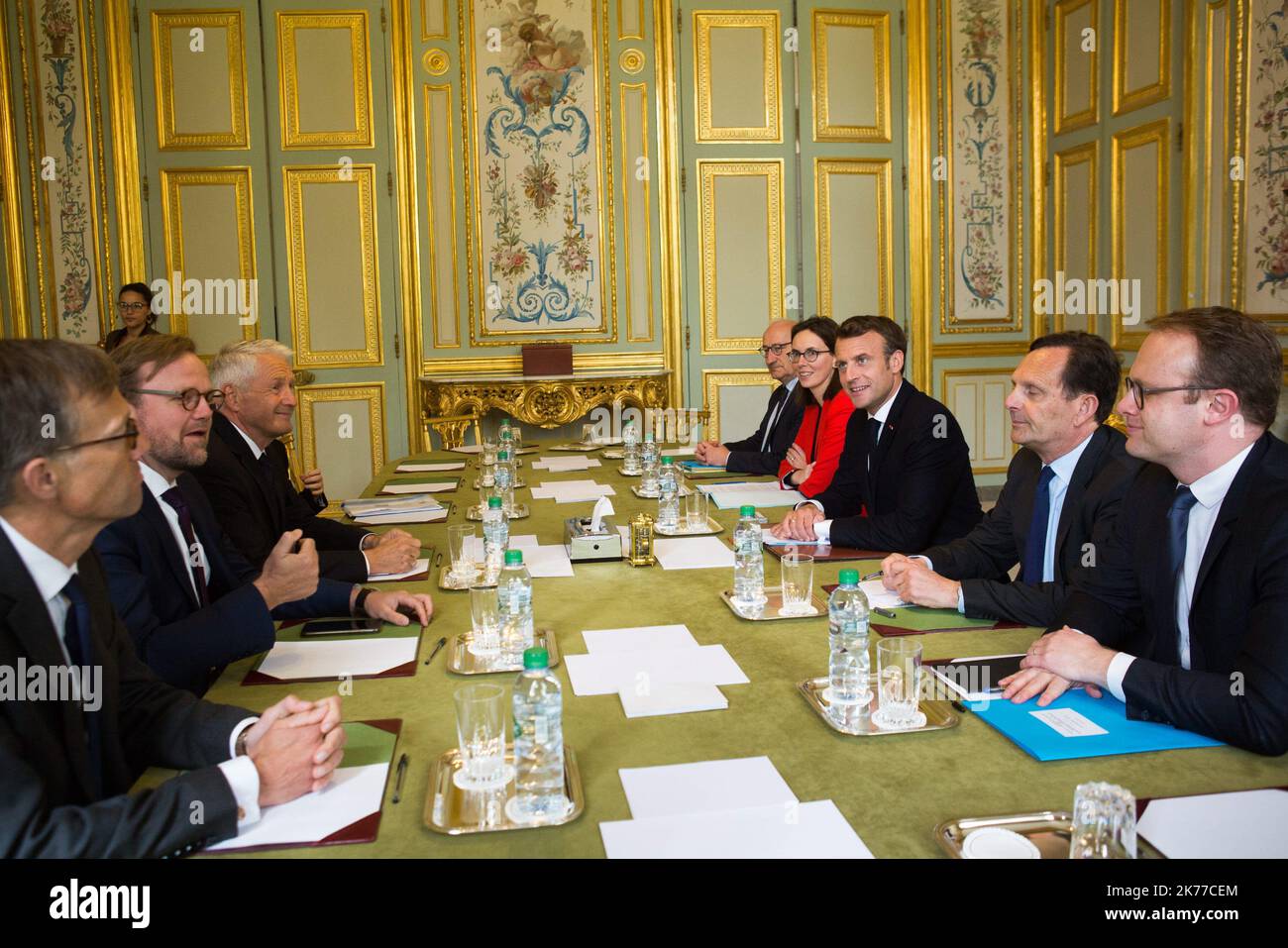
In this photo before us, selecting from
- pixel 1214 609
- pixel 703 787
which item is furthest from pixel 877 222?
pixel 703 787

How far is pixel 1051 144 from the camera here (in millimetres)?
7387

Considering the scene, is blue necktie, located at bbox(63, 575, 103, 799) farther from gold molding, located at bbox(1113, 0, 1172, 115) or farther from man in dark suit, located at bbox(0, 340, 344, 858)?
gold molding, located at bbox(1113, 0, 1172, 115)

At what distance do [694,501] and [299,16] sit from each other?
17.0ft

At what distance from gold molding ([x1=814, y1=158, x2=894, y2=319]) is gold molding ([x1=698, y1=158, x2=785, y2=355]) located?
282 mm

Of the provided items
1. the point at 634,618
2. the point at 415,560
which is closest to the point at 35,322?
the point at 415,560

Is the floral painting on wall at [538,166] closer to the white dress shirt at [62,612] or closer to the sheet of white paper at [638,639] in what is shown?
the sheet of white paper at [638,639]

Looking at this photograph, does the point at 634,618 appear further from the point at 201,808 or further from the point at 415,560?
the point at 201,808

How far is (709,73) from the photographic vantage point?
728 centimetres

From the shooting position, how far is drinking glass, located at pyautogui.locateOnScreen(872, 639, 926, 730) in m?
1.71

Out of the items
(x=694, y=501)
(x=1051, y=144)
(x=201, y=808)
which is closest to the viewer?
(x=201, y=808)

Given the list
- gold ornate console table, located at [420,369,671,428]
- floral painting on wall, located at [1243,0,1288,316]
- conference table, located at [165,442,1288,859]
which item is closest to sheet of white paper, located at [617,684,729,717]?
conference table, located at [165,442,1288,859]

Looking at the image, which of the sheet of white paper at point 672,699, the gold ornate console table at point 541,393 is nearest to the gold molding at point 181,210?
the gold ornate console table at point 541,393

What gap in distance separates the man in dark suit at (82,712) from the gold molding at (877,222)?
6304 millimetres

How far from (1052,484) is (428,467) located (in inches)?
124
